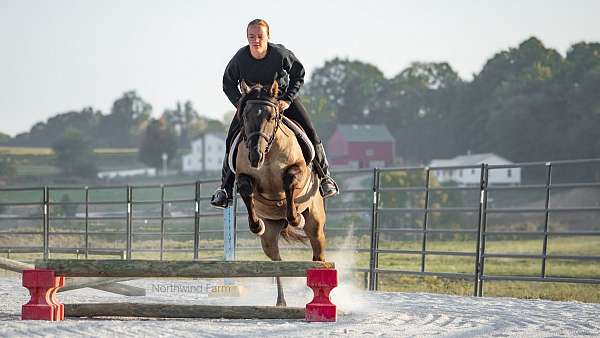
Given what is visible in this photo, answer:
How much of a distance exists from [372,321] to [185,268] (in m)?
1.70

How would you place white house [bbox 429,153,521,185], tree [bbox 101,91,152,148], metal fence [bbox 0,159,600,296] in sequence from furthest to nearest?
1. tree [bbox 101,91,152,148]
2. white house [bbox 429,153,521,185]
3. metal fence [bbox 0,159,600,296]

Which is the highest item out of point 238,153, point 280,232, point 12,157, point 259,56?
point 259,56

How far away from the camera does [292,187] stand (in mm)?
6793

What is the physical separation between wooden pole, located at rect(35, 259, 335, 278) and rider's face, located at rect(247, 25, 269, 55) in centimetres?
193

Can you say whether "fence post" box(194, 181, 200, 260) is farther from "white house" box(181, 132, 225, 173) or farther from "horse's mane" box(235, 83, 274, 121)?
"white house" box(181, 132, 225, 173)

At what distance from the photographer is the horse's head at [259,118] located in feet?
20.9

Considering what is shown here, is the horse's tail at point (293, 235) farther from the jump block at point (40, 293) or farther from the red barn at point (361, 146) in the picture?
the red barn at point (361, 146)

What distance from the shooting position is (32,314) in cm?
653

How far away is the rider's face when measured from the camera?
7051 mm

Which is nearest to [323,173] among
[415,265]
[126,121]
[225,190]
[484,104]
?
[225,190]

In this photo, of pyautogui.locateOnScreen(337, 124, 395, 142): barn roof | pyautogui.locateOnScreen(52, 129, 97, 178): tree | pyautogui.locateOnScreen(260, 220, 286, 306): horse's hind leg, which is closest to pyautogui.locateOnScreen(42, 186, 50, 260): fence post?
pyautogui.locateOnScreen(260, 220, 286, 306): horse's hind leg

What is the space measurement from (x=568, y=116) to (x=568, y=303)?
190ft

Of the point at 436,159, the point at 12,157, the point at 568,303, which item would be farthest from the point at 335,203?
the point at 436,159

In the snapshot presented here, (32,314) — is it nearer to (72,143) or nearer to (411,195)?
(411,195)
